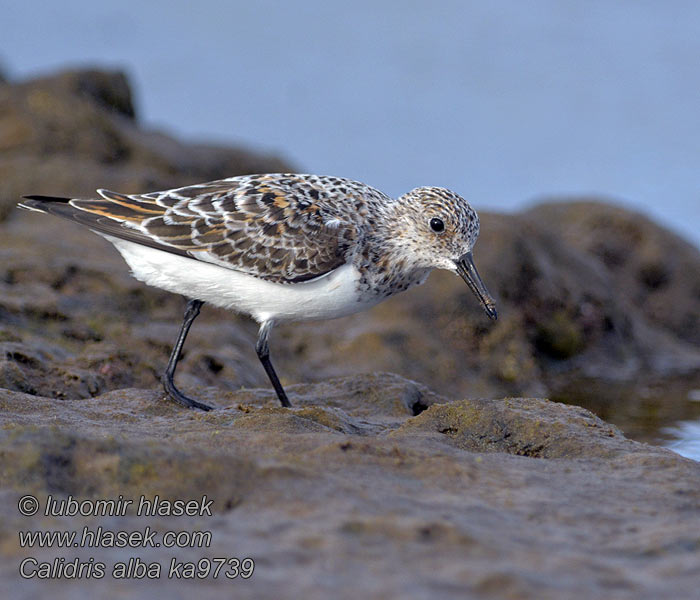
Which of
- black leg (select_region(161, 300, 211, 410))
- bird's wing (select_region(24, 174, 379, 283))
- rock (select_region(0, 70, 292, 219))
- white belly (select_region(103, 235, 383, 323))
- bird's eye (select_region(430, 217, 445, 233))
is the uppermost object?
bird's eye (select_region(430, 217, 445, 233))

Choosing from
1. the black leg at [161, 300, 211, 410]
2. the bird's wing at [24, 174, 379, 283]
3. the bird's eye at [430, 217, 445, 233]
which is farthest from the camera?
the bird's eye at [430, 217, 445, 233]

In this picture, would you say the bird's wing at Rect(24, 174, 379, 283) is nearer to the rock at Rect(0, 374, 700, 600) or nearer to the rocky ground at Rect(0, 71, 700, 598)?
the rocky ground at Rect(0, 71, 700, 598)

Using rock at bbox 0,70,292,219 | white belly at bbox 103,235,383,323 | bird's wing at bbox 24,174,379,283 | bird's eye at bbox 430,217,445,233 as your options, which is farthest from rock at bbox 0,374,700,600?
rock at bbox 0,70,292,219

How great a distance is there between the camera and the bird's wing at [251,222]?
6.84 m

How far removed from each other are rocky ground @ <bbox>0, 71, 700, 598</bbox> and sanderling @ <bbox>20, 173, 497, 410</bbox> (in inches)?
33.8

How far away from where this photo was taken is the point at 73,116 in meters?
15.5

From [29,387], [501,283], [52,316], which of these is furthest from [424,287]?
[29,387]

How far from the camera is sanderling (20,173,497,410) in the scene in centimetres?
686

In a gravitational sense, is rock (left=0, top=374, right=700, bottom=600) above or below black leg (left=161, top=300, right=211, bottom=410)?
above

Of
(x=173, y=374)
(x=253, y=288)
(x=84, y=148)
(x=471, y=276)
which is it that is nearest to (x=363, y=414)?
(x=253, y=288)

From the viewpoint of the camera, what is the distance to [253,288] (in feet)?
22.7

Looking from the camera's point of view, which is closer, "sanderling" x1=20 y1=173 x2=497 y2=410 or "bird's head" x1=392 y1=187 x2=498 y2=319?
"sanderling" x1=20 y1=173 x2=497 y2=410

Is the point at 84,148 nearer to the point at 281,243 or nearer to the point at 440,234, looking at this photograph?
the point at 281,243

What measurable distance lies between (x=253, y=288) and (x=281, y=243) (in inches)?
16.7
